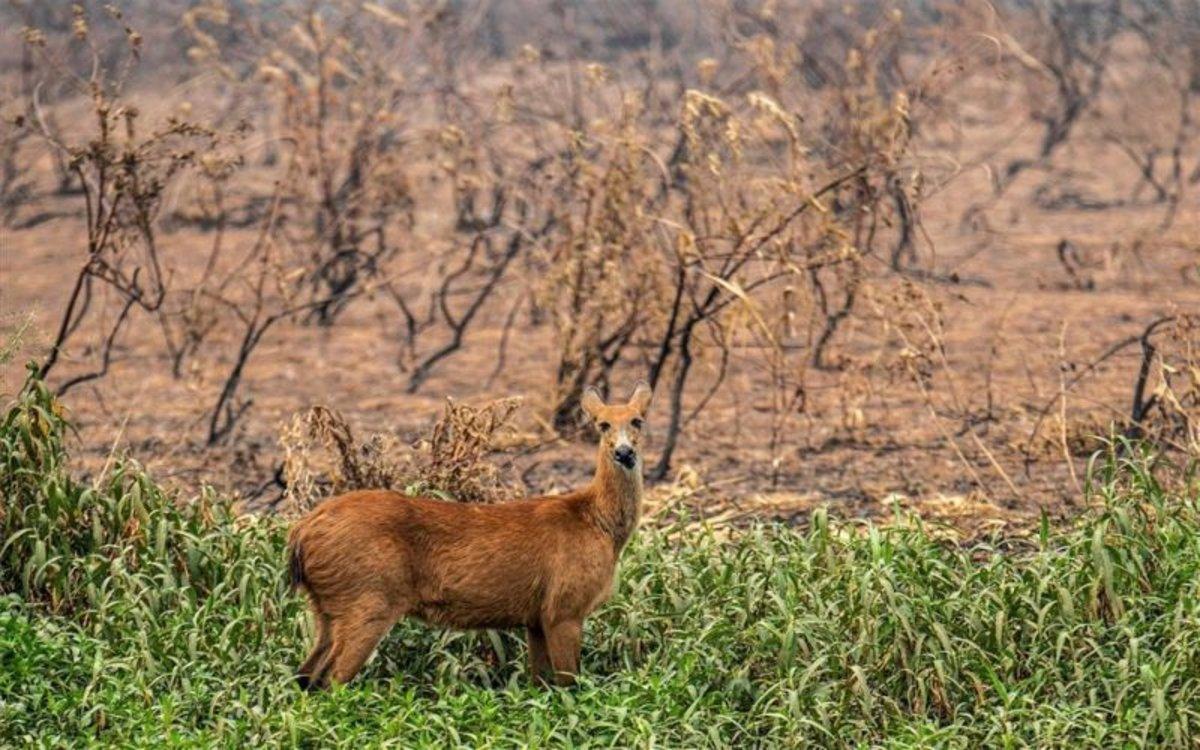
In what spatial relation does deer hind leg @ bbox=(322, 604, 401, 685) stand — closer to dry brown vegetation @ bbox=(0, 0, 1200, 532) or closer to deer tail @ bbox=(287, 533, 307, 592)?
deer tail @ bbox=(287, 533, 307, 592)

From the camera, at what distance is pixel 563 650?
762 cm

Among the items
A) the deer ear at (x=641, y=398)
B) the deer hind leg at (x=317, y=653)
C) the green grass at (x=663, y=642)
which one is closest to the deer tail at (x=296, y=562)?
the deer hind leg at (x=317, y=653)

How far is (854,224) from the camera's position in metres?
15.2

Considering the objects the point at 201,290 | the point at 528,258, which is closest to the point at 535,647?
the point at 201,290

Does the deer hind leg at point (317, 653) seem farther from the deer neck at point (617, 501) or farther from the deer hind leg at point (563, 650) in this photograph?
the deer neck at point (617, 501)

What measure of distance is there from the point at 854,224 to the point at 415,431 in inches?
173

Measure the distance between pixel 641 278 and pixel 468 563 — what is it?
4.64 m

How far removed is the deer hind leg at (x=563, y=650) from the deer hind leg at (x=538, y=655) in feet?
0.38

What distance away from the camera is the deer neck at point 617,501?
7793 millimetres

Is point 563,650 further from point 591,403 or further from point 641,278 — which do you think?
point 641,278

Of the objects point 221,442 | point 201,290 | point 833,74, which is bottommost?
point 221,442

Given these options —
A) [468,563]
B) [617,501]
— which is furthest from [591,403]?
[468,563]

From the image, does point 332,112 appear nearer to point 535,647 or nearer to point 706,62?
point 706,62

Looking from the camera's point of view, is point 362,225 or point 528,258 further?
point 362,225
